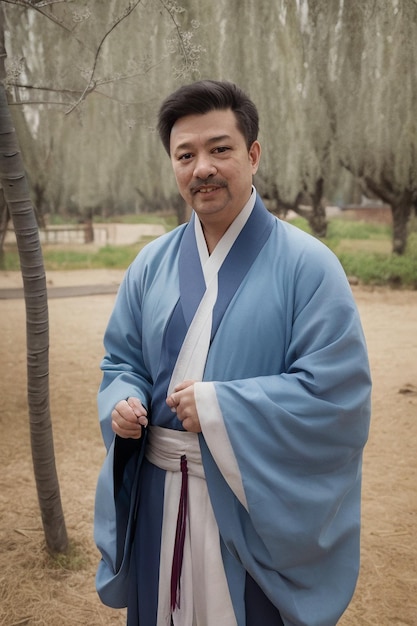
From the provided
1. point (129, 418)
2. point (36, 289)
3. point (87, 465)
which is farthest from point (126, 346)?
point (87, 465)

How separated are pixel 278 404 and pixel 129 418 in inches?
9.8

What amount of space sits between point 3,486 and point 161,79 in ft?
6.49

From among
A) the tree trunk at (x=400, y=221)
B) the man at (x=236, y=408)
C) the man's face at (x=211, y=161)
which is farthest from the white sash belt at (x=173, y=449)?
the tree trunk at (x=400, y=221)

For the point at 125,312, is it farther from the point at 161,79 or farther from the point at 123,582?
the point at 161,79

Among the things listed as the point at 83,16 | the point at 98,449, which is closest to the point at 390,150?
the point at 83,16

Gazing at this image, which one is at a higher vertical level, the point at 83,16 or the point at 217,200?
the point at 83,16

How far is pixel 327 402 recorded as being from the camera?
94 centimetres

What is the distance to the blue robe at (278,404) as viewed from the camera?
94 cm

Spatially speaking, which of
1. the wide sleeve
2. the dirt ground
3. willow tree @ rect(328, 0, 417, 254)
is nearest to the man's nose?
the wide sleeve

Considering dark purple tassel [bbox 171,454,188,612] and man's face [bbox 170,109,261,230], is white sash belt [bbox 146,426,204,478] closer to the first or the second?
dark purple tassel [bbox 171,454,188,612]

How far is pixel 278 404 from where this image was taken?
931 millimetres

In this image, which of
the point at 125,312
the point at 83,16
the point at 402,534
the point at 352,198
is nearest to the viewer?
the point at 125,312

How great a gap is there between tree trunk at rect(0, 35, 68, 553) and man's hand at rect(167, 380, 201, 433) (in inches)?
37.0

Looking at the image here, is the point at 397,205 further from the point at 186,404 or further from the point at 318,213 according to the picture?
the point at 186,404
